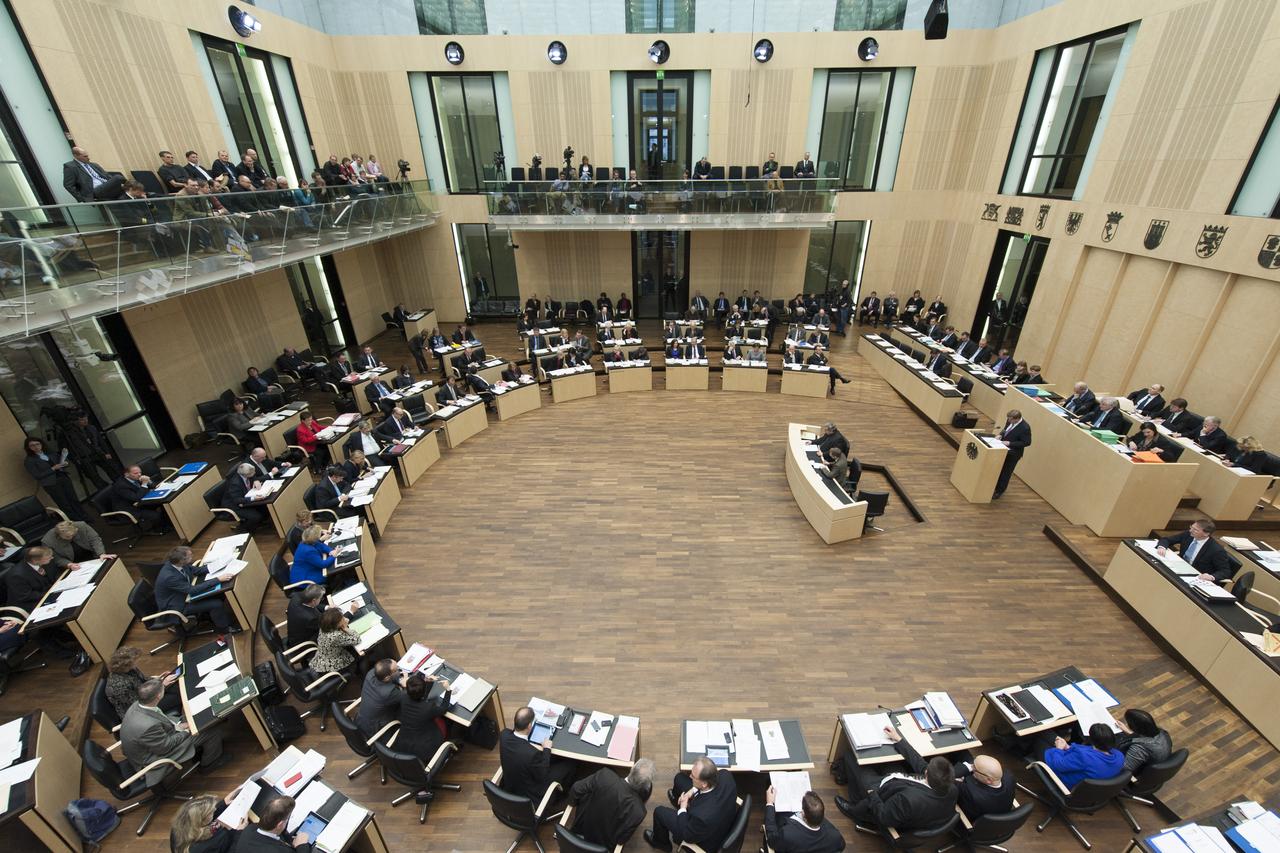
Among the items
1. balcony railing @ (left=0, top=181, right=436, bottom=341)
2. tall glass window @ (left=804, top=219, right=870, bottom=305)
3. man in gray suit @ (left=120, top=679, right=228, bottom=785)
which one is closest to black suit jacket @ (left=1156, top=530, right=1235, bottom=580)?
man in gray suit @ (left=120, top=679, right=228, bottom=785)

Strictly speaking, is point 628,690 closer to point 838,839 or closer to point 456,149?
point 838,839

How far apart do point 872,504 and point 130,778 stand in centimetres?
818

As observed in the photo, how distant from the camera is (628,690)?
549cm

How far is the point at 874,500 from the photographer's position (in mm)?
7688

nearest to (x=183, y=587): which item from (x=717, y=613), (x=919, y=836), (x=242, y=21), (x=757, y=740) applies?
(x=717, y=613)

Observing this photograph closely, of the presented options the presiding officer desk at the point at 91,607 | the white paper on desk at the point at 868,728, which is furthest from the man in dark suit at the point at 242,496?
the white paper on desk at the point at 868,728

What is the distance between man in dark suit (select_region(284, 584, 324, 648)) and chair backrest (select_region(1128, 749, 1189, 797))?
7.01 m

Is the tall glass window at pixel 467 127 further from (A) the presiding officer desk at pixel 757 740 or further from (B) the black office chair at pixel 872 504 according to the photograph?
(A) the presiding officer desk at pixel 757 740

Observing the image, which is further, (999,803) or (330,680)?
(330,680)

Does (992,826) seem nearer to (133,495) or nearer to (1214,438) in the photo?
(1214,438)

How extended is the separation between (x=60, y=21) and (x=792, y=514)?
13.0 metres

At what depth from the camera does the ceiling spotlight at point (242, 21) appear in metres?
10.9

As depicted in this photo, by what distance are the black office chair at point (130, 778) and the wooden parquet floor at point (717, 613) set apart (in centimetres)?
23

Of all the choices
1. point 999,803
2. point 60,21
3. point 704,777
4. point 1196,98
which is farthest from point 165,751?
point 1196,98
